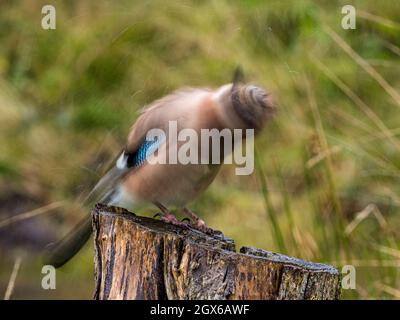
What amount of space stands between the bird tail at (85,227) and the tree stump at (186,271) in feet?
1.64

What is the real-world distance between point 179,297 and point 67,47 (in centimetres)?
498

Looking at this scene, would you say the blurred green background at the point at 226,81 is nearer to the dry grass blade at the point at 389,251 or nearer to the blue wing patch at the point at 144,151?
the dry grass blade at the point at 389,251

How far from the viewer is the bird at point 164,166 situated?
3279 millimetres

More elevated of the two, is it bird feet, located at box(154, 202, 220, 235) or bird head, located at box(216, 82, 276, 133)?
bird head, located at box(216, 82, 276, 133)

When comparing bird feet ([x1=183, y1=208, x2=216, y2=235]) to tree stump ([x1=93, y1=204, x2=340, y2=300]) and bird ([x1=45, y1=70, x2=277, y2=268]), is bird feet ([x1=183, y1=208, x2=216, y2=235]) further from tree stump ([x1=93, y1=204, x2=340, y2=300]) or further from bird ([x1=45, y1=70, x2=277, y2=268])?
tree stump ([x1=93, y1=204, x2=340, y2=300])

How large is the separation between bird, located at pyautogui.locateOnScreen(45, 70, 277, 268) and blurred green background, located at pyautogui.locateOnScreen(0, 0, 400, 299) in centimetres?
148

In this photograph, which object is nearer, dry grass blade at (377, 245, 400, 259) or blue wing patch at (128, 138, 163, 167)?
blue wing patch at (128, 138, 163, 167)

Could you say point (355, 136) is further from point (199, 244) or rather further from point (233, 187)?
point (199, 244)

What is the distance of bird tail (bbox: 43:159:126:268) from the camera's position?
3580 millimetres

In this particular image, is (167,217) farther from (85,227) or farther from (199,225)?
(85,227)

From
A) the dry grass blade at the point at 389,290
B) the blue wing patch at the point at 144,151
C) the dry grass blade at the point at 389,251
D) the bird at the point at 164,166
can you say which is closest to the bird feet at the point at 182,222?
the bird at the point at 164,166

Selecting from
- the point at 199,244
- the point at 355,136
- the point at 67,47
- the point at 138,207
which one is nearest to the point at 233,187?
the point at 355,136

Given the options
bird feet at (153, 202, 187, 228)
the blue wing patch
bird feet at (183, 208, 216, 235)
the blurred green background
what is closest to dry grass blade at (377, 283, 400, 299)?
the blurred green background

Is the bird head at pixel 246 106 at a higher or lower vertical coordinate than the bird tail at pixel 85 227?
higher
